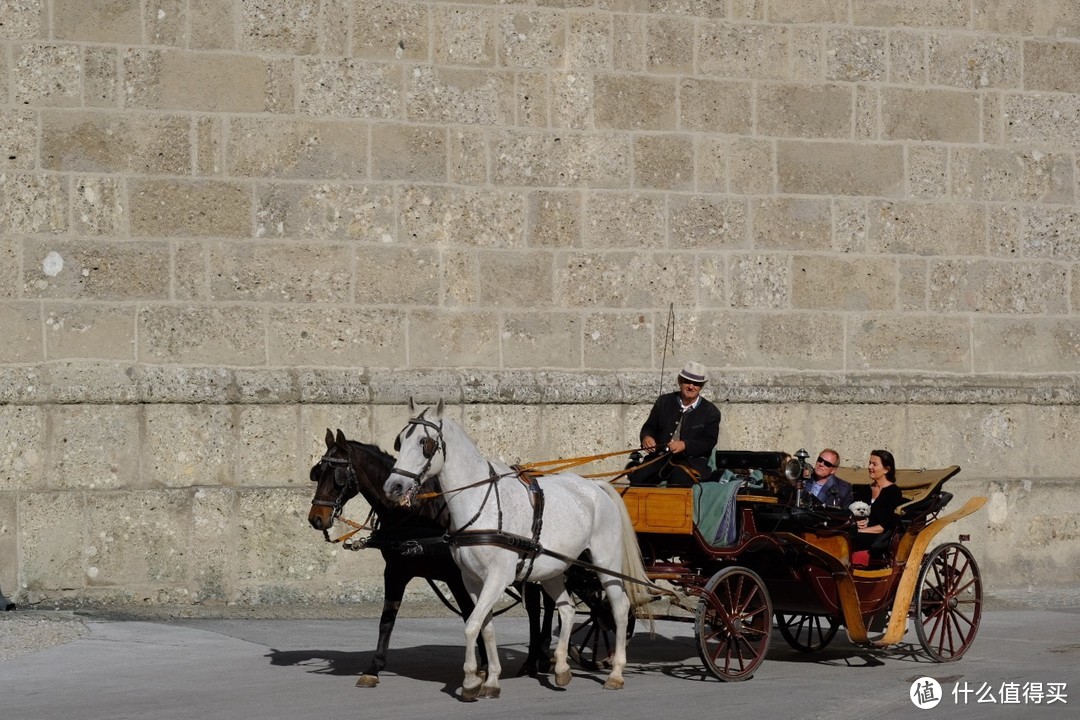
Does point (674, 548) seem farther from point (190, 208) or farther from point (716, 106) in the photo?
point (716, 106)

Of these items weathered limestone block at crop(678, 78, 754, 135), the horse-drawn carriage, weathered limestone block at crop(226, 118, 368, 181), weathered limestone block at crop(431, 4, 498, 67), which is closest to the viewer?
the horse-drawn carriage

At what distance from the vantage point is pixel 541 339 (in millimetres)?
13594

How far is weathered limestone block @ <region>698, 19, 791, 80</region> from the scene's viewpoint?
14117 mm

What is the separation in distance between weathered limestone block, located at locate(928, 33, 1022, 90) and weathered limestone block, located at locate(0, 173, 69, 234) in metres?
7.66

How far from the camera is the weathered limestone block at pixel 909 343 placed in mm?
14406

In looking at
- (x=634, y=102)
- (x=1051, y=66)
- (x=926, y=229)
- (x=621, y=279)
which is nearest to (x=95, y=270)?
(x=621, y=279)

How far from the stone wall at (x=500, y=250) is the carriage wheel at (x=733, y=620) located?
366 centimetres

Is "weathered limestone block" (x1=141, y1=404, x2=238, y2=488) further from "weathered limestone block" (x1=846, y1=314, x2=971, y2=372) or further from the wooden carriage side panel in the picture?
"weathered limestone block" (x1=846, y1=314, x2=971, y2=372)

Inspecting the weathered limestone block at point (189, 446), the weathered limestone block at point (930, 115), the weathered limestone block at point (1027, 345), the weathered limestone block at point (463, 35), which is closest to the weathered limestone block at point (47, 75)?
the weathered limestone block at point (189, 446)

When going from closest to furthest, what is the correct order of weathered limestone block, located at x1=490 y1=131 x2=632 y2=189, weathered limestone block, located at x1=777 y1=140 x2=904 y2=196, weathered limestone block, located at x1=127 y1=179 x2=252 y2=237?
weathered limestone block, located at x1=127 y1=179 x2=252 y2=237 < weathered limestone block, located at x1=490 y1=131 x2=632 y2=189 < weathered limestone block, located at x1=777 y1=140 x2=904 y2=196

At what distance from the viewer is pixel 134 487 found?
12.5 meters

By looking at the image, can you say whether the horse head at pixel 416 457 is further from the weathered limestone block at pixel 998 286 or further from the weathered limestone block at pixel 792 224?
the weathered limestone block at pixel 998 286

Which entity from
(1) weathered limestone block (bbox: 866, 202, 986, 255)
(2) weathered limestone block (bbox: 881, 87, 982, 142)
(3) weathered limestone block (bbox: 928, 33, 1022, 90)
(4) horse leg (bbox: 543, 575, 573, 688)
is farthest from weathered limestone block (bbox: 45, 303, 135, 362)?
(3) weathered limestone block (bbox: 928, 33, 1022, 90)

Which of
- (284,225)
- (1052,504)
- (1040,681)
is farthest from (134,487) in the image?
(1052,504)
